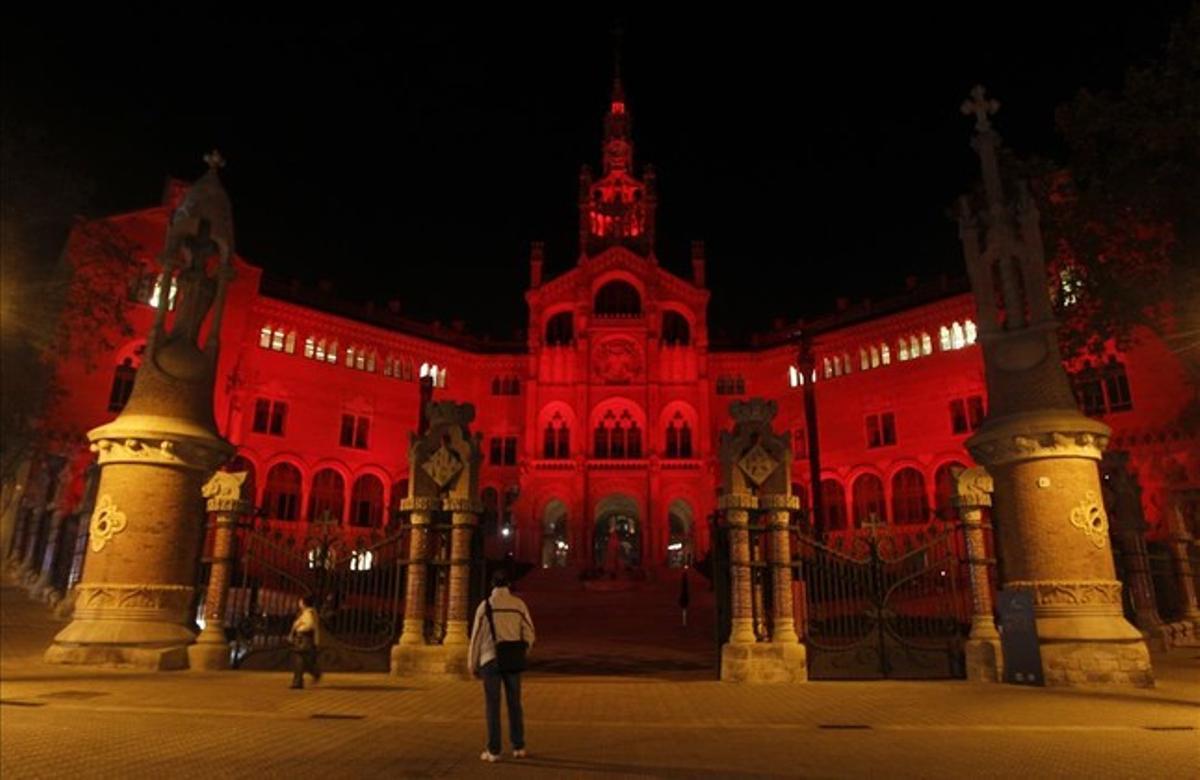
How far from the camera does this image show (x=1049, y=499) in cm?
1230

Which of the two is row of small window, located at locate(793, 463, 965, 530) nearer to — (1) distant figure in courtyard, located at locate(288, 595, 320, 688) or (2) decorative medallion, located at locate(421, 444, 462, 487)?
(2) decorative medallion, located at locate(421, 444, 462, 487)

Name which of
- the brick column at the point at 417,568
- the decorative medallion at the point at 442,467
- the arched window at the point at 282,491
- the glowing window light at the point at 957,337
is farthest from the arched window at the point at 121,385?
the glowing window light at the point at 957,337

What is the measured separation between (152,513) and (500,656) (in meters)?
8.82

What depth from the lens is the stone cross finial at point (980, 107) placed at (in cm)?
1449

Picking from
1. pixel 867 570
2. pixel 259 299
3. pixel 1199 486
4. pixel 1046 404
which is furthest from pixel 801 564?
pixel 259 299

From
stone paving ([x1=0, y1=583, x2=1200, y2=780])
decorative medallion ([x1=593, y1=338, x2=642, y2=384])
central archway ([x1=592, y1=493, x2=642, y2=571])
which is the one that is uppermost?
decorative medallion ([x1=593, y1=338, x2=642, y2=384])

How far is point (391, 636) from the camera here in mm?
13602

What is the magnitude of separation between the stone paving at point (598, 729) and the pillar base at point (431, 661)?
33cm

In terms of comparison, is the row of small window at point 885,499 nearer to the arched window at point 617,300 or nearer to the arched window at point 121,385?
the arched window at point 617,300

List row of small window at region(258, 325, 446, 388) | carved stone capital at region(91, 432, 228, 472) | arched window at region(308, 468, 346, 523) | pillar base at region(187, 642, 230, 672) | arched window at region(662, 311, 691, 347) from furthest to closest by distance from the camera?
arched window at region(662, 311, 691, 347) → row of small window at region(258, 325, 446, 388) → arched window at region(308, 468, 346, 523) → pillar base at region(187, 642, 230, 672) → carved stone capital at region(91, 432, 228, 472)

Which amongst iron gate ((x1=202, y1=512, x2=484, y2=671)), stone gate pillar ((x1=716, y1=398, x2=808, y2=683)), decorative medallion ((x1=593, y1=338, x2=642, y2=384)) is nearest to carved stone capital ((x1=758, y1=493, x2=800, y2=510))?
stone gate pillar ((x1=716, y1=398, x2=808, y2=683))

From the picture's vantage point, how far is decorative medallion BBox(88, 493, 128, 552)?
498 inches

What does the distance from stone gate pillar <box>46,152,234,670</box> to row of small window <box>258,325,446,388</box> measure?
2530cm

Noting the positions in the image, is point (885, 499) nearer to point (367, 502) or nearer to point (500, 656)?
point (367, 502)
